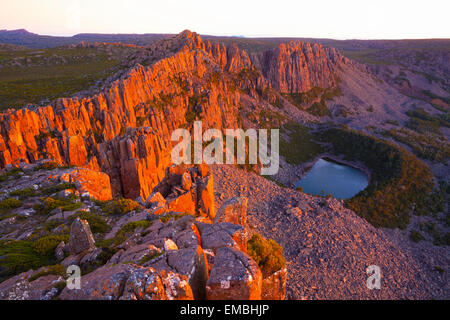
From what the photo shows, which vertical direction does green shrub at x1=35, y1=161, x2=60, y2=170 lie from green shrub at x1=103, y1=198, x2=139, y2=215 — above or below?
above

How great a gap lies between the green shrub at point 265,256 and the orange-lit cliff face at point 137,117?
67.0 ft

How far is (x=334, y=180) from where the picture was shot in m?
70.2

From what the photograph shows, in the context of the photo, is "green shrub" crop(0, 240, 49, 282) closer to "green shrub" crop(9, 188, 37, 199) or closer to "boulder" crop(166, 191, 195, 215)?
"green shrub" crop(9, 188, 37, 199)

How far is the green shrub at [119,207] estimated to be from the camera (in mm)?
17156

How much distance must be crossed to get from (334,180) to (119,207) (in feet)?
217

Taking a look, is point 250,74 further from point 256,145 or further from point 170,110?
point 170,110

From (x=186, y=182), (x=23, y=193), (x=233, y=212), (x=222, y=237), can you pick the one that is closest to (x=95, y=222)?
(x=23, y=193)

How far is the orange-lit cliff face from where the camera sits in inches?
1059

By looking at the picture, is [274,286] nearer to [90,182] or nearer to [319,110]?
[90,182]

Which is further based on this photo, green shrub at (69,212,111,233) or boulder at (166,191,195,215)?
boulder at (166,191,195,215)

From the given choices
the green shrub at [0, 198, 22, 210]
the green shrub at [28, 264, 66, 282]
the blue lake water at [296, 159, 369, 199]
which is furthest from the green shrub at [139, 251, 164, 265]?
the blue lake water at [296, 159, 369, 199]

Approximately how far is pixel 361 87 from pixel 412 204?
313ft

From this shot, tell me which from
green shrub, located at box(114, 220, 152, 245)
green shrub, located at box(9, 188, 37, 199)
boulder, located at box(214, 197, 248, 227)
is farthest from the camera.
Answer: green shrub, located at box(9, 188, 37, 199)

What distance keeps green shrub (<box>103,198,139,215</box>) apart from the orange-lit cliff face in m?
11.2
